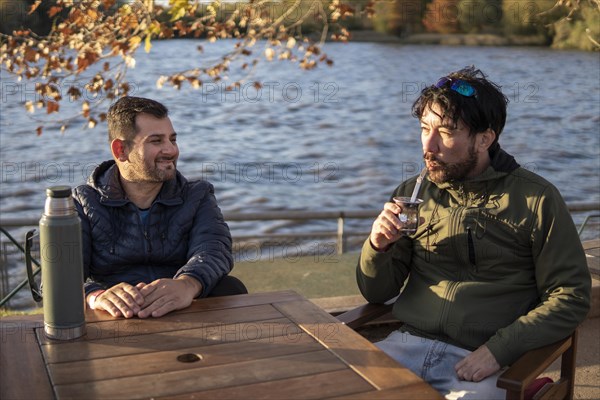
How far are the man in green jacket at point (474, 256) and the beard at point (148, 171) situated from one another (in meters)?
0.74

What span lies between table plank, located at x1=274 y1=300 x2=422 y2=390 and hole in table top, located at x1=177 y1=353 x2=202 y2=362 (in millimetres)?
309

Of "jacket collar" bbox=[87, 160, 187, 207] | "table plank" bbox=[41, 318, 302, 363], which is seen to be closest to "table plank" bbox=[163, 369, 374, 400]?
"table plank" bbox=[41, 318, 302, 363]

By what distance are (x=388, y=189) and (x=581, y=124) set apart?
796 centimetres

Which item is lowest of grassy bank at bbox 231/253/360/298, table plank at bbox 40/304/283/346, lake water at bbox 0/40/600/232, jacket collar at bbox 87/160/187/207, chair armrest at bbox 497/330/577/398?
lake water at bbox 0/40/600/232

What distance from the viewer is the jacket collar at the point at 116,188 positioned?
261cm

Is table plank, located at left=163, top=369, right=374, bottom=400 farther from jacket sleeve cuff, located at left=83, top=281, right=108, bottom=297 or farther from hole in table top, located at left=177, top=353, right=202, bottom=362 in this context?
jacket sleeve cuff, located at left=83, top=281, right=108, bottom=297

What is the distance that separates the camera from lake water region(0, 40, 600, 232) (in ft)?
44.4

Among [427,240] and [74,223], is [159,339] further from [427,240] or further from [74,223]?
[427,240]

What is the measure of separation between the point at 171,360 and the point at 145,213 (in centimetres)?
97

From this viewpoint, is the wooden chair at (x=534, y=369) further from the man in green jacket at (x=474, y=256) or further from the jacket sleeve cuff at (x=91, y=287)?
the jacket sleeve cuff at (x=91, y=287)

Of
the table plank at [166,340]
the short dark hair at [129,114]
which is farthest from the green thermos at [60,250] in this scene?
the short dark hair at [129,114]

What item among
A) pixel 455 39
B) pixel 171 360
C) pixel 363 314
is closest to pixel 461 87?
pixel 363 314

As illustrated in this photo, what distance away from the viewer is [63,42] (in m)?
4.21

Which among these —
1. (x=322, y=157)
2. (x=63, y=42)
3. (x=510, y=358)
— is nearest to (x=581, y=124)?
Result: (x=322, y=157)
